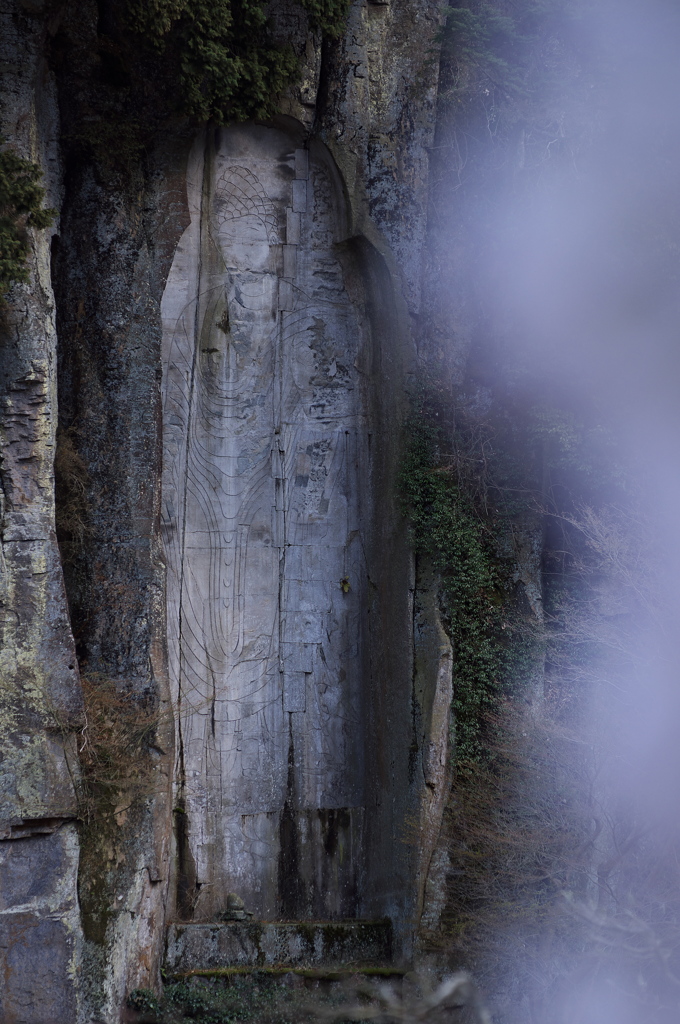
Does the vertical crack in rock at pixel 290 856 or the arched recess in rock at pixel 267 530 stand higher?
the arched recess in rock at pixel 267 530

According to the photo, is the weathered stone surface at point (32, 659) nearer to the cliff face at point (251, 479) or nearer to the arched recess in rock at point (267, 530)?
the cliff face at point (251, 479)

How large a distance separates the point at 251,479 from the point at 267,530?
594mm

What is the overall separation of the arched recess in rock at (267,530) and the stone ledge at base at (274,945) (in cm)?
35

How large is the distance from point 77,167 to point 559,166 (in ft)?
16.6

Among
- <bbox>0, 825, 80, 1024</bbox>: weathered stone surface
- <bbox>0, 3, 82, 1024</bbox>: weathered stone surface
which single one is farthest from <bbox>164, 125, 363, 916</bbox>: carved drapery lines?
<bbox>0, 825, 80, 1024</bbox>: weathered stone surface

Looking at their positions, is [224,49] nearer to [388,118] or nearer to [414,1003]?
[388,118]

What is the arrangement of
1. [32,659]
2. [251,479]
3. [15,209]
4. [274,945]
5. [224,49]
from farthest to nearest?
[251,479]
[274,945]
[224,49]
[32,659]
[15,209]

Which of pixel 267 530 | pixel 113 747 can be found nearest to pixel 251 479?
pixel 267 530

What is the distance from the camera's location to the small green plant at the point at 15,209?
7418 millimetres

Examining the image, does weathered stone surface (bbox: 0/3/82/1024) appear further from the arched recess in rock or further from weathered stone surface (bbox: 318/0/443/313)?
weathered stone surface (bbox: 318/0/443/313)

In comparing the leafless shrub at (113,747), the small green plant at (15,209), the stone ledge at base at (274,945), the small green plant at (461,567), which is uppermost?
the small green plant at (15,209)

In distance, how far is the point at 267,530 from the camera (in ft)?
31.8

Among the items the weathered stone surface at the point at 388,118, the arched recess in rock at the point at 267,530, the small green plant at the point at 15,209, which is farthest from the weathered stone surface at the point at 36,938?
the weathered stone surface at the point at 388,118

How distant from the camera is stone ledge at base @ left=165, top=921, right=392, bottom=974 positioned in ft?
29.2
